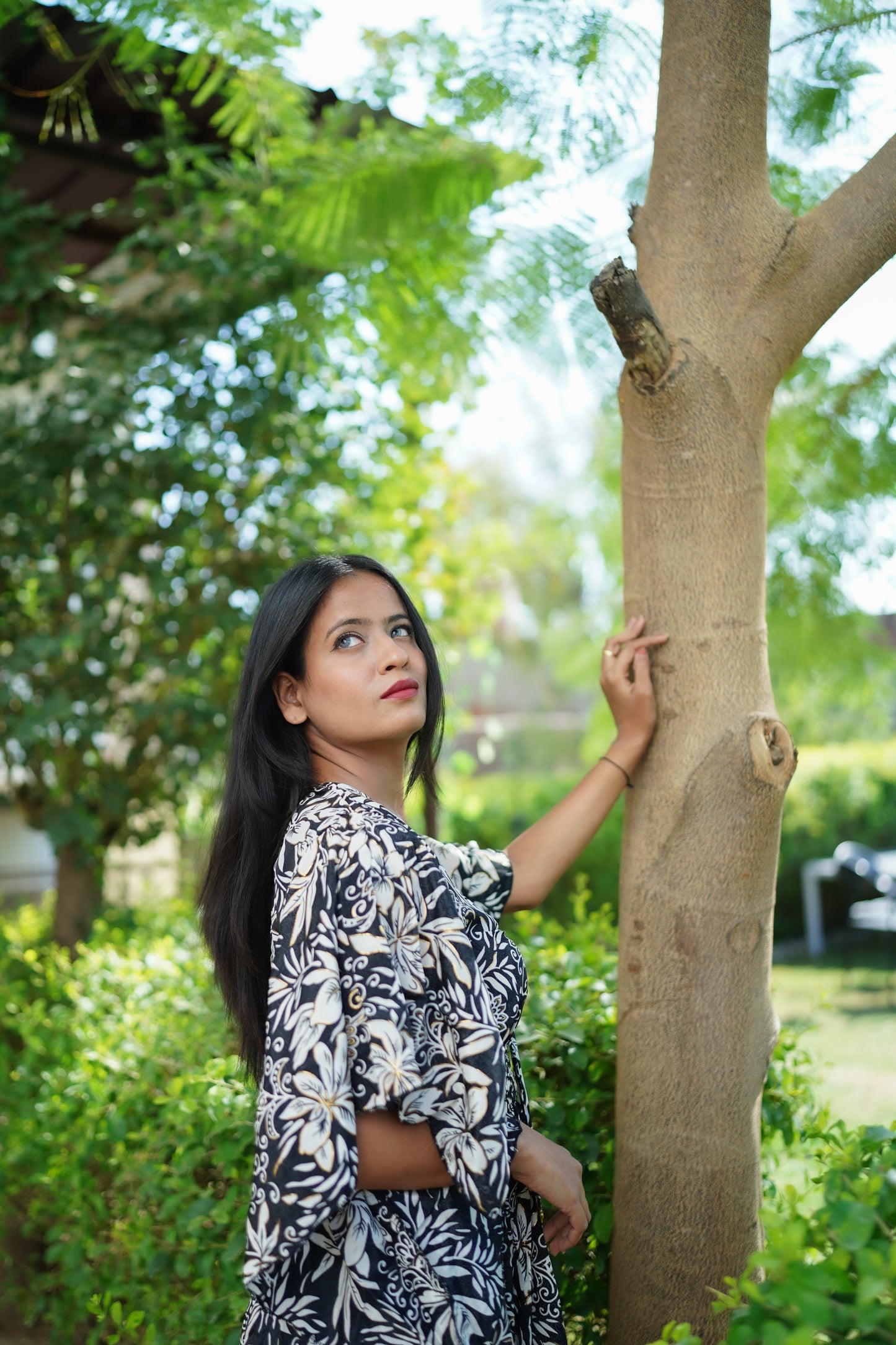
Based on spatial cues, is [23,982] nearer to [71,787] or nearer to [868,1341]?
[71,787]

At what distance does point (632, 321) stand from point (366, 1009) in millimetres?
1146

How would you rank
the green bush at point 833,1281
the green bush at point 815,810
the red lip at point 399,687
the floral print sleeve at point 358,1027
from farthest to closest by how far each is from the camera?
the green bush at point 815,810
the red lip at point 399,687
the floral print sleeve at point 358,1027
the green bush at point 833,1281

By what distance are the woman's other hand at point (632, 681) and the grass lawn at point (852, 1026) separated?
6.89 feet

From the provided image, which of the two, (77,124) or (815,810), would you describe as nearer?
(77,124)

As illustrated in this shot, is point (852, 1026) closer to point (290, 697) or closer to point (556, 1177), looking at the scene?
point (556, 1177)

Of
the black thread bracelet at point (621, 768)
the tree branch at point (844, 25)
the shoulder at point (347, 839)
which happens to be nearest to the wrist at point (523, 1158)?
the shoulder at point (347, 839)

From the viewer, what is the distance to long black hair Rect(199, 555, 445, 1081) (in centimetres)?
185

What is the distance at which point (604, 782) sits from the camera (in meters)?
2.03

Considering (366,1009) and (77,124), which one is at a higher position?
(77,124)

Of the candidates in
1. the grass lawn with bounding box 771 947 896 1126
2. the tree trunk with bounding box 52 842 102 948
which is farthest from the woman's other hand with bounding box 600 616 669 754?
the tree trunk with bounding box 52 842 102 948

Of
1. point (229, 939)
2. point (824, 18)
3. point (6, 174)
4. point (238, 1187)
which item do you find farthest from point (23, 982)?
point (824, 18)

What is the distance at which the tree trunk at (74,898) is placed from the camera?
4.82 metres

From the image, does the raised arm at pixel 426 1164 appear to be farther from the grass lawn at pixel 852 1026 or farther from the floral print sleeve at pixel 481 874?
the grass lawn at pixel 852 1026

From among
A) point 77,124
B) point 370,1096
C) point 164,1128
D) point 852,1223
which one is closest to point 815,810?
point 77,124
